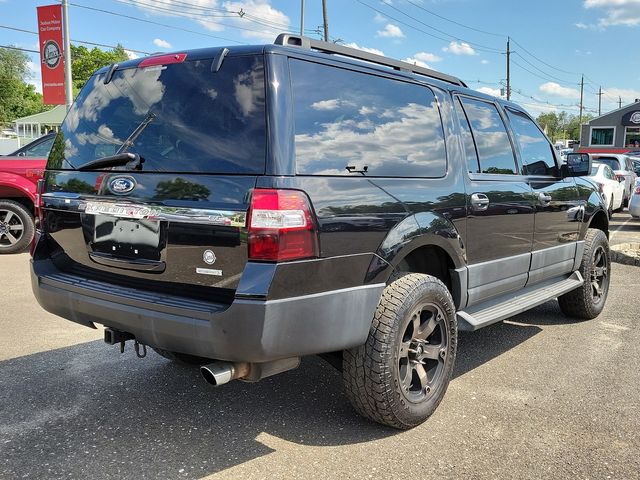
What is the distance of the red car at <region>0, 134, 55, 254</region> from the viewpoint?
8648mm

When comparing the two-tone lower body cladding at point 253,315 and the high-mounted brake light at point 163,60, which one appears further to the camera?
the high-mounted brake light at point 163,60

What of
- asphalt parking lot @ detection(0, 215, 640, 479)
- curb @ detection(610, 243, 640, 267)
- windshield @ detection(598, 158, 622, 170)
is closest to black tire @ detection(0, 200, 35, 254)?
asphalt parking lot @ detection(0, 215, 640, 479)

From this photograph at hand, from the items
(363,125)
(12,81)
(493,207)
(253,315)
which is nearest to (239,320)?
(253,315)

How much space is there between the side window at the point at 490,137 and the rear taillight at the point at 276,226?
1892mm

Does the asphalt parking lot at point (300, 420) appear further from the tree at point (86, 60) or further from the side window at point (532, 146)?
the tree at point (86, 60)

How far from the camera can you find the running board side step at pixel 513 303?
374cm

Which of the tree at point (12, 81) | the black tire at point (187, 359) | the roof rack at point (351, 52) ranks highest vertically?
the tree at point (12, 81)

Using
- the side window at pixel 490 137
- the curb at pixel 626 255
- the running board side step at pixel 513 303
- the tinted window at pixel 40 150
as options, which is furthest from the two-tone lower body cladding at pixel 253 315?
the curb at pixel 626 255

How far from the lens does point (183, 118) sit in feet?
9.52

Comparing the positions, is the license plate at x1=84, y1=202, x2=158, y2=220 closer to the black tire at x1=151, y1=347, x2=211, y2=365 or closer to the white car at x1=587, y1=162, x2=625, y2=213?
the black tire at x1=151, y1=347, x2=211, y2=365

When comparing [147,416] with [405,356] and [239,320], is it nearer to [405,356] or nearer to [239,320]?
[239,320]

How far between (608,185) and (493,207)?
11.3m

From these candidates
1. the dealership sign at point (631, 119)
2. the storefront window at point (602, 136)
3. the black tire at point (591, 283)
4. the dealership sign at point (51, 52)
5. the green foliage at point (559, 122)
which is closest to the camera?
the black tire at point (591, 283)

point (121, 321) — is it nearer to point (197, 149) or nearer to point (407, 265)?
point (197, 149)
